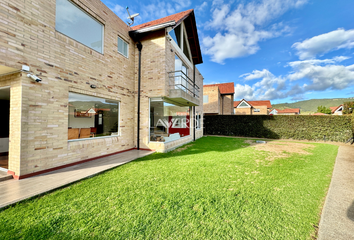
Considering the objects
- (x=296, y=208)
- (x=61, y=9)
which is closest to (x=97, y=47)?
(x=61, y=9)

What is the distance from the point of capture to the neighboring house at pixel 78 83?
4.19m

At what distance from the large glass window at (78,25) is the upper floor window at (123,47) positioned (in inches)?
44.8

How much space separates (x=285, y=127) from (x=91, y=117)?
699 inches

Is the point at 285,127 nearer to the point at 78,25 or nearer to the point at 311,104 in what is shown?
the point at 78,25

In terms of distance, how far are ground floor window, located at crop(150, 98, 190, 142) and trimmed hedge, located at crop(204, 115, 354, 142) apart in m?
6.83

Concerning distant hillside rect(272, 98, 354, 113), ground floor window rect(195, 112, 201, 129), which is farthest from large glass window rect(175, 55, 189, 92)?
distant hillside rect(272, 98, 354, 113)

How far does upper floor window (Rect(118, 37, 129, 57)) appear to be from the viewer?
7827 millimetres

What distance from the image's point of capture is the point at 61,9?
5191 millimetres

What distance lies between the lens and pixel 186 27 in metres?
11.6

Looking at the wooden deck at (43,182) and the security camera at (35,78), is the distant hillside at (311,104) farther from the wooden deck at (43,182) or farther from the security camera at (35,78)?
the security camera at (35,78)

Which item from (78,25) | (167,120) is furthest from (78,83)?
(167,120)

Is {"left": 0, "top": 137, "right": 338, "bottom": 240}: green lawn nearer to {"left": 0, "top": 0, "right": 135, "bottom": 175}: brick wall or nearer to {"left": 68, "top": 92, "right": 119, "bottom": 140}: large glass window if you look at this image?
{"left": 0, "top": 0, "right": 135, "bottom": 175}: brick wall

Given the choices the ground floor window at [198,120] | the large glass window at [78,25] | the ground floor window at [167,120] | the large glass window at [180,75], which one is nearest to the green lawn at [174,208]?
the ground floor window at [167,120]

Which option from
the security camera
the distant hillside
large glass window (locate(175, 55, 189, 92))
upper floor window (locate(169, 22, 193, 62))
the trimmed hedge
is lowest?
the trimmed hedge
